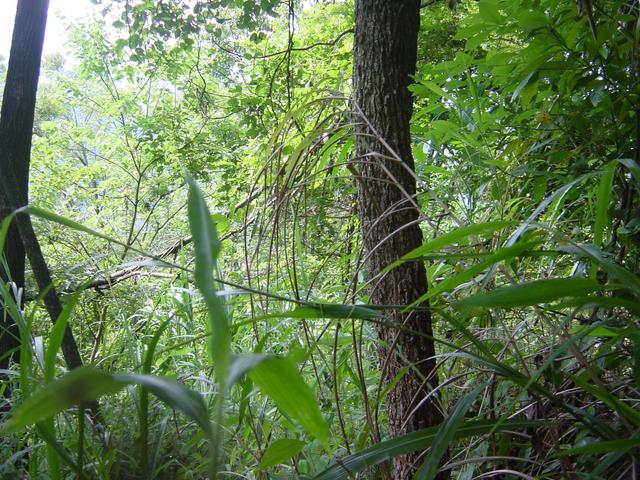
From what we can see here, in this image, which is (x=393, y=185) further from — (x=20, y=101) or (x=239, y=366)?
(x=20, y=101)

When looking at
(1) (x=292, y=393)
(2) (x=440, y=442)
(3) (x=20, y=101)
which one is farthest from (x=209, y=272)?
(3) (x=20, y=101)

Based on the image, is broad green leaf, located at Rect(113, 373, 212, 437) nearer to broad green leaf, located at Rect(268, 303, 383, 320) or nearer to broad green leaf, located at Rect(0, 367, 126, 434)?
broad green leaf, located at Rect(0, 367, 126, 434)

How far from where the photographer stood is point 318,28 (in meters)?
3.68

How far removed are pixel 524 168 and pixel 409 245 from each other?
10.8 inches

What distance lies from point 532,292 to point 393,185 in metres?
0.61

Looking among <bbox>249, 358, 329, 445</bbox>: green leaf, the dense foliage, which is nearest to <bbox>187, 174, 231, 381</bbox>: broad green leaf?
the dense foliage

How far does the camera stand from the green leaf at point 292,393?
1.28 feet

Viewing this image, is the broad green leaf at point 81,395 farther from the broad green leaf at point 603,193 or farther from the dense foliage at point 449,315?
the broad green leaf at point 603,193

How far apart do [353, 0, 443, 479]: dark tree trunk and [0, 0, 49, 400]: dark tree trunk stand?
167 centimetres

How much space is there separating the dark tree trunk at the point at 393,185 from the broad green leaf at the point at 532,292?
0.51 metres

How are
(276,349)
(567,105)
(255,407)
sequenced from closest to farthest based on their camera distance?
(567,105), (255,407), (276,349)

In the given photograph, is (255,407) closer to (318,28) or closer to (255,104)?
(255,104)

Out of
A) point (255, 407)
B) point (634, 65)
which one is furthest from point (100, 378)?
point (255, 407)

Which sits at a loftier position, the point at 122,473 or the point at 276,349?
the point at 276,349
